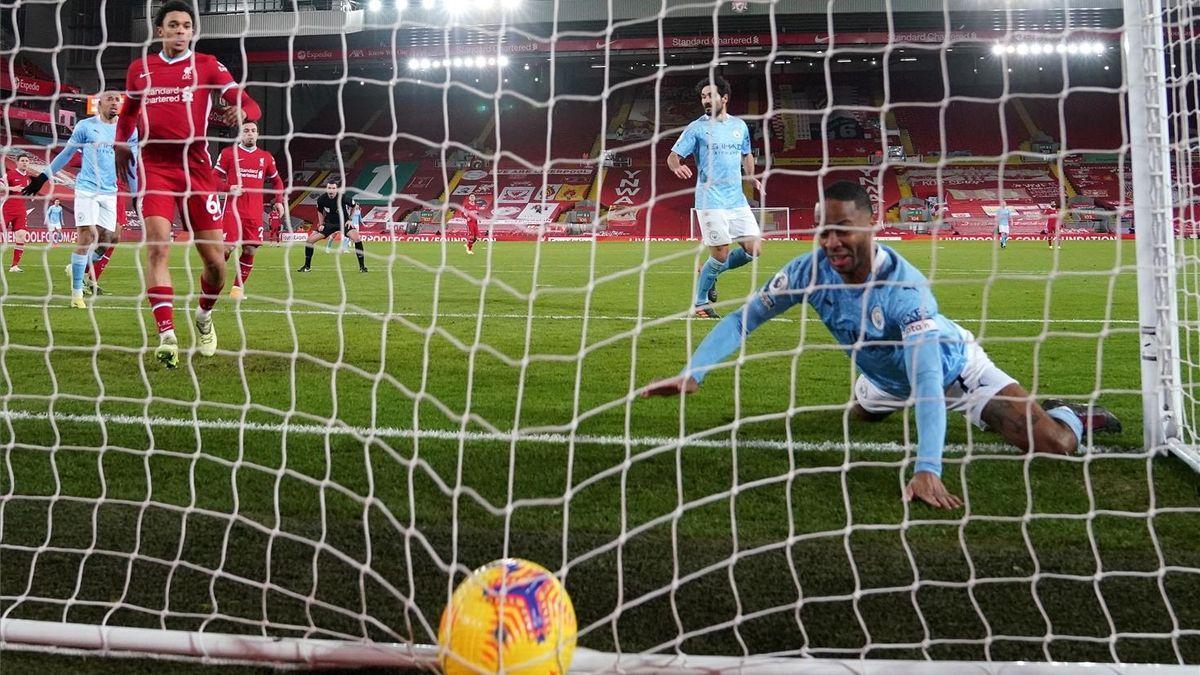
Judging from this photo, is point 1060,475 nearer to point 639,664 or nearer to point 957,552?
point 957,552

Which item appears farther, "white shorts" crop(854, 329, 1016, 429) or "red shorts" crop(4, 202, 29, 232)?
→ "red shorts" crop(4, 202, 29, 232)

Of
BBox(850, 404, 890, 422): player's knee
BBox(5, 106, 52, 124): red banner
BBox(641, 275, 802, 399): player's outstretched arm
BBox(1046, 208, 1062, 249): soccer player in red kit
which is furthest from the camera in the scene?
BBox(5, 106, 52, 124): red banner

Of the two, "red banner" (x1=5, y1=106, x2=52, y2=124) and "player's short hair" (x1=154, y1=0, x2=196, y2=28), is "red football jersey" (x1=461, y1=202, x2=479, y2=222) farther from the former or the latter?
"red banner" (x1=5, y1=106, x2=52, y2=124)

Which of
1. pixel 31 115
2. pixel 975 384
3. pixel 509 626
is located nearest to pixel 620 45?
pixel 31 115

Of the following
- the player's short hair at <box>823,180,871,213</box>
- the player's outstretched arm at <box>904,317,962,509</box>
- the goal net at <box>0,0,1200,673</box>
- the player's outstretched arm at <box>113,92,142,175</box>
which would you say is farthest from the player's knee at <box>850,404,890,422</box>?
the player's outstretched arm at <box>113,92,142,175</box>

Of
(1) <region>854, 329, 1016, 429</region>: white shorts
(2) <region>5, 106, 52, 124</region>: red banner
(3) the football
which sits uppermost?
(2) <region>5, 106, 52, 124</region>: red banner

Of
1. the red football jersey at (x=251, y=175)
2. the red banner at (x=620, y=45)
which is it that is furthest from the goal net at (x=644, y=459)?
the red banner at (x=620, y=45)

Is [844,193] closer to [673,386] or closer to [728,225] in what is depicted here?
[673,386]

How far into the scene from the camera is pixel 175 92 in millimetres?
5109

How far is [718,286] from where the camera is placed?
1221cm

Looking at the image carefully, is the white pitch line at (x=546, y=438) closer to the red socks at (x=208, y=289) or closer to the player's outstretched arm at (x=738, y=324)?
the player's outstretched arm at (x=738, y=324)

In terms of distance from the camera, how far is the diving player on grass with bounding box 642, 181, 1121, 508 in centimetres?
307

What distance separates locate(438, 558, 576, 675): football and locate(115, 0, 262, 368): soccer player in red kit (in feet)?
11.6

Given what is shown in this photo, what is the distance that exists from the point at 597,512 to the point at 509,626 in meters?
1.20
